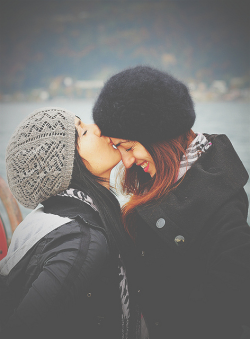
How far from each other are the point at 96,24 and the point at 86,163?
5052mm

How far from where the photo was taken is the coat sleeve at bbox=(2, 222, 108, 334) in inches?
32.9

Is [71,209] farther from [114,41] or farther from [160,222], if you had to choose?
[114,41]

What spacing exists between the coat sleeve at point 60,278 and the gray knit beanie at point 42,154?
12.4 inches

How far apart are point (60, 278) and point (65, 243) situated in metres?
0.14

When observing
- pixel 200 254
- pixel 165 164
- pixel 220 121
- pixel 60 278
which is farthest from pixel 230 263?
pixel 220 121

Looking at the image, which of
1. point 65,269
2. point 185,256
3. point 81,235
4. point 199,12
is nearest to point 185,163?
point 185,256

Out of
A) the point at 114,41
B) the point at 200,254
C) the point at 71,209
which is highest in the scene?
the point at 114,41

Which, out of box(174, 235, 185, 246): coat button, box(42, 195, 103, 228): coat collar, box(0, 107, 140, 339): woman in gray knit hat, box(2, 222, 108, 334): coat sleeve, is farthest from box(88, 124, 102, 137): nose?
box(174, 235, 185, 246): coat button

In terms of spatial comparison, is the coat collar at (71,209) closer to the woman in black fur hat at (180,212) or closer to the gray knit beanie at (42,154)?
the gray knit beanie at (42,154)

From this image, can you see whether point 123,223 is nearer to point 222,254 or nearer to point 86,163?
point 86,163

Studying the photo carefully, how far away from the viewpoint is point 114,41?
4.96m

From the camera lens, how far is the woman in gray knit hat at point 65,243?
882 millimetres

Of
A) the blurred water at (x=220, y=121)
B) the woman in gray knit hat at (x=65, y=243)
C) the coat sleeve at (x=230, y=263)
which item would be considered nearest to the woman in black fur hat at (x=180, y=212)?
the coat sleeve at (x=230, y=263)

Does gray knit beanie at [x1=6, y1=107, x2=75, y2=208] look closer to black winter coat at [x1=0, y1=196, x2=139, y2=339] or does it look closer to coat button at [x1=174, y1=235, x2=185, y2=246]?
black winter coat at [x1=0, y1=196, x2=139, y2=339]
